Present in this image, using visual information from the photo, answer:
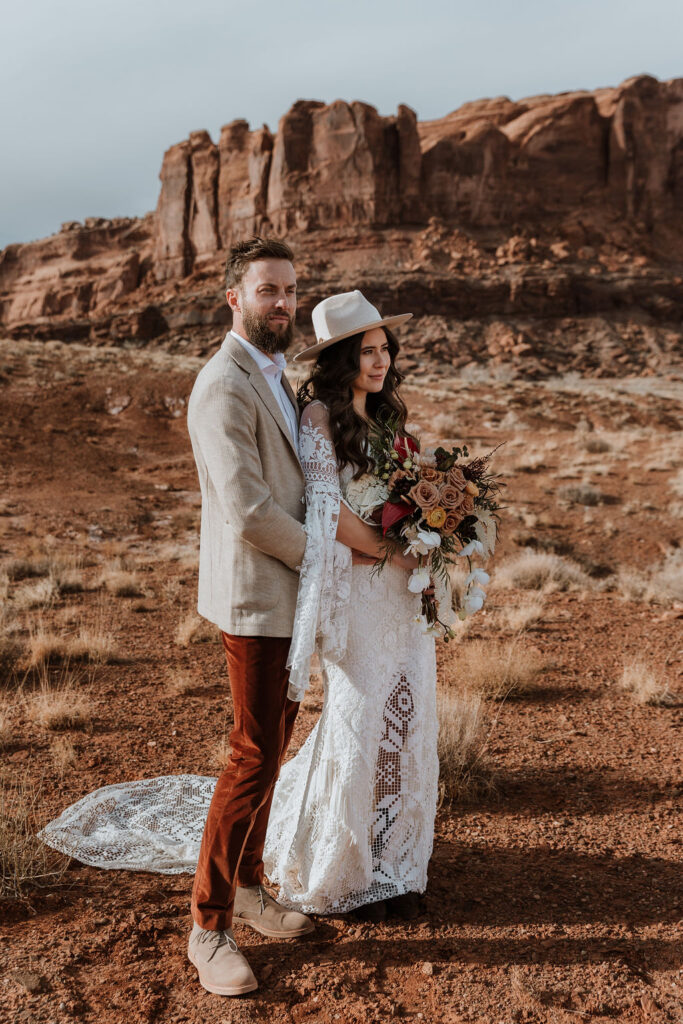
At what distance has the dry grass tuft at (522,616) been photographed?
7.00m

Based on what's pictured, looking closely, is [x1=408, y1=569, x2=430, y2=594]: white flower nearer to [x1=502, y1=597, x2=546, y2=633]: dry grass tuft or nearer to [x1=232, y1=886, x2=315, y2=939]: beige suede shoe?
[x1=232, y1=886, x2=315, y2=939]: beige suede shoe

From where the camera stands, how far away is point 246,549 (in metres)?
2.64

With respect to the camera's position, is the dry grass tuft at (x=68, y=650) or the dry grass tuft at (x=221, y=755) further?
the dry grass tuft at (x=68, y=650)

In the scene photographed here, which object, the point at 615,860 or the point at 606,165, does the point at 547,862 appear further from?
the point at 606,165

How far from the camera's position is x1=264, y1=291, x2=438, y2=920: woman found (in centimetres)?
283

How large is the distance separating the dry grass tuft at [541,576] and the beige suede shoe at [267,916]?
608cm

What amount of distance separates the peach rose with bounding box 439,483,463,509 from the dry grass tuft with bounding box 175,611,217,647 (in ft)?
14.9

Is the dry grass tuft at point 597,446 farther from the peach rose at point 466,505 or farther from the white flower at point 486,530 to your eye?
the peach rose at point 466,505

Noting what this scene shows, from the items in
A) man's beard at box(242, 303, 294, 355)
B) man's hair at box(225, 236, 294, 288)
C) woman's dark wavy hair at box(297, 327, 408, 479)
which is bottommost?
woman's dark wavy hair at box(297, 327, 408, 479)

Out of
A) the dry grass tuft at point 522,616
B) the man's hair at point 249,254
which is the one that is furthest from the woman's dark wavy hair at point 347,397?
the dry grass tuft at point 522,616

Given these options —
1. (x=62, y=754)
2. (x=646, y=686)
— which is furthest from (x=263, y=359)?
(x=646, y=686)

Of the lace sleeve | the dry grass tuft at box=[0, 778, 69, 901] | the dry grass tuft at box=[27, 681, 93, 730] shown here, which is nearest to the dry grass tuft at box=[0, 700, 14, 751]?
the dry grass tuft at box=[27, 681, 93, 730]

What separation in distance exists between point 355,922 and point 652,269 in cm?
5231

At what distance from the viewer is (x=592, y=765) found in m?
4.48
